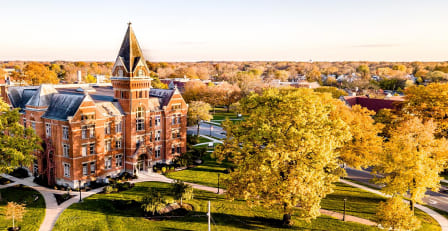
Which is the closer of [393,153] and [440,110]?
[393,153]

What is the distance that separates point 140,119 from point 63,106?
33.6 ft

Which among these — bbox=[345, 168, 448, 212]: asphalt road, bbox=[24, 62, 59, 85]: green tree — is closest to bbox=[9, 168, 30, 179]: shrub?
bbox=[345, 168, 448, 212]: asphalt road

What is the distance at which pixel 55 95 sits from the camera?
4341 centimetres

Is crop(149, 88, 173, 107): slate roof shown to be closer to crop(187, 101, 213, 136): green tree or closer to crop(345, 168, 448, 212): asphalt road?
crop(187, 101, 213, 136): green tree

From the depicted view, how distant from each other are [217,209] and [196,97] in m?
62.8

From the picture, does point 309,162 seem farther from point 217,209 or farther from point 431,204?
point 431,204

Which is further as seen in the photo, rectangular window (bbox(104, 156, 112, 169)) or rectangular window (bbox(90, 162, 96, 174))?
rectangular window (bbox(104, 156, 112, 169))

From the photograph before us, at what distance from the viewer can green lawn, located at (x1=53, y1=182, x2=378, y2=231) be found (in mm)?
32062

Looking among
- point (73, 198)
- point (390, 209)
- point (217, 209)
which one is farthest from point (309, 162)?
point (73, 198)

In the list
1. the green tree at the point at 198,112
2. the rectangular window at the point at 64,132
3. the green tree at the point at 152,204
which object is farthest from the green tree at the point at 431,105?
the rectangular window at the point at 64,132

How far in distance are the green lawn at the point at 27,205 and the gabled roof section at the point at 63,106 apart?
30.7 feet

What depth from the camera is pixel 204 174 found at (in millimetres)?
48000

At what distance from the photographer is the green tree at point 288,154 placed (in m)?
27.9

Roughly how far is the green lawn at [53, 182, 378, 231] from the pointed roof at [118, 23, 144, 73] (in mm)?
17559
